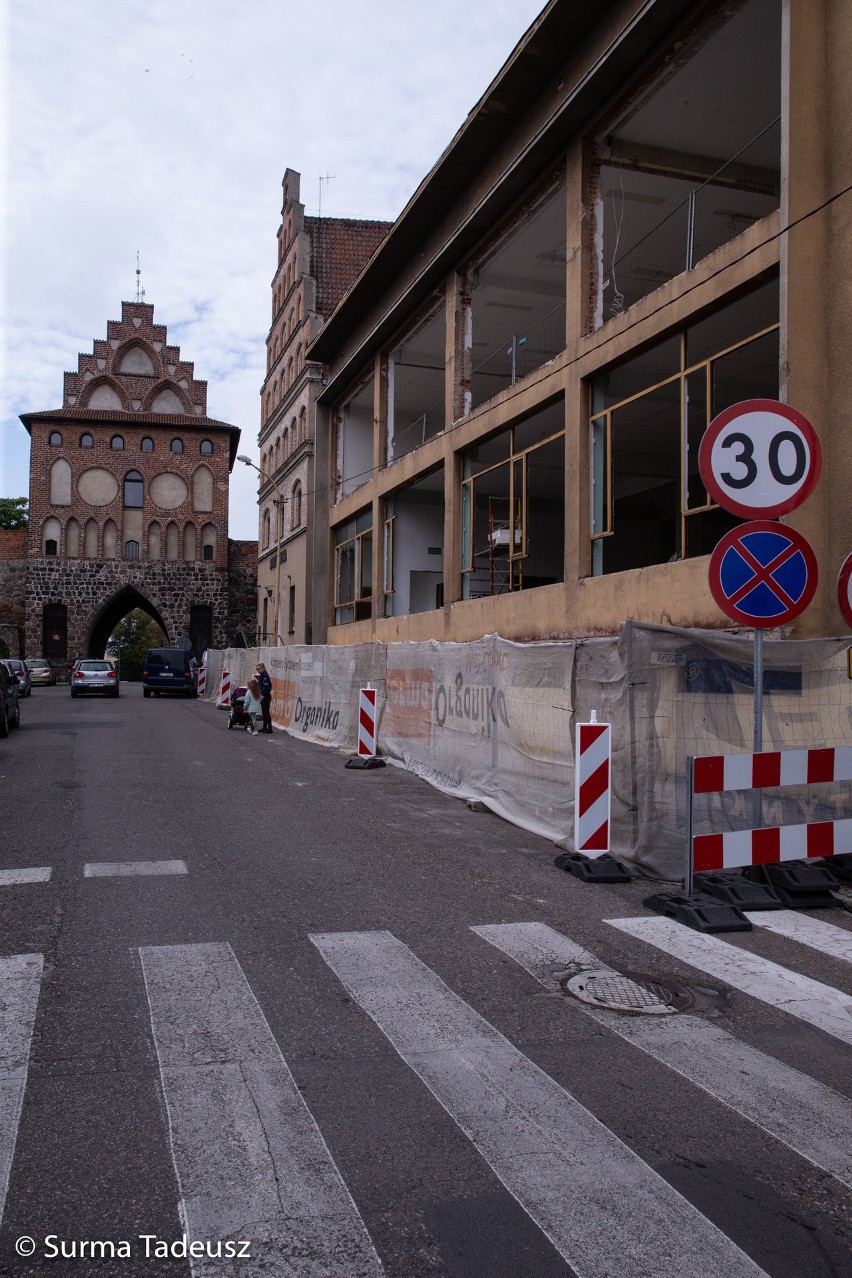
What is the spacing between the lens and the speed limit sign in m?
7.22

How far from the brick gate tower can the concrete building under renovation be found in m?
30.8

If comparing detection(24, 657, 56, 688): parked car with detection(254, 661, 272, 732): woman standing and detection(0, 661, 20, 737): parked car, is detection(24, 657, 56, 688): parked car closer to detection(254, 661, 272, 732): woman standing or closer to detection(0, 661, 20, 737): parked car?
detection(0, 661, 20, 737): parked car

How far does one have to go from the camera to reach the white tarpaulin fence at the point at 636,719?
8250mm

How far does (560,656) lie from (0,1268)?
7908 millimetres

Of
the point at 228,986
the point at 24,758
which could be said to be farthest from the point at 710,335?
the point at 228,986

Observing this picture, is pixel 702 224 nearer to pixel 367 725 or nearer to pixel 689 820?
pixel 367 725

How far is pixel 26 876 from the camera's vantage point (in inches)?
301

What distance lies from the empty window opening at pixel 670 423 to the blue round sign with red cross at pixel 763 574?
4751 millimetres

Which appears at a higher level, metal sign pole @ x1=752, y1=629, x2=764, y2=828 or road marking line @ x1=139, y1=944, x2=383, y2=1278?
metal sign pole @ x1=752, y1=629, x2=764, y2=828

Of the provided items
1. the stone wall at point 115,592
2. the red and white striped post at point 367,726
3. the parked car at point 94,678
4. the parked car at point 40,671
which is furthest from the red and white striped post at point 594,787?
the stone wall at point 115,592

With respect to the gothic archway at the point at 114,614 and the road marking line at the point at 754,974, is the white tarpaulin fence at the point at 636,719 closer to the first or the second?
the road marking line at the point at 754,974

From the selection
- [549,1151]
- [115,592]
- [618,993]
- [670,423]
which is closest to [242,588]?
[115,592]

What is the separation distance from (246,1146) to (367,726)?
523 inches

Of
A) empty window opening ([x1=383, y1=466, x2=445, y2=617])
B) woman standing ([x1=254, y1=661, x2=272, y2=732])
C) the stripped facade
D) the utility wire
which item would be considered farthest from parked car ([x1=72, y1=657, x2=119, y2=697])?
the utility wire
